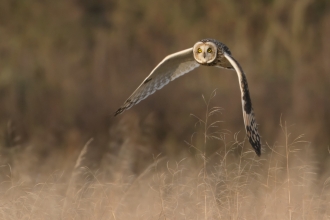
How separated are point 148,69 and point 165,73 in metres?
7.16

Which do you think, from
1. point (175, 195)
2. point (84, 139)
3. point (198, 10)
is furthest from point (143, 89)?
point (198, 10)

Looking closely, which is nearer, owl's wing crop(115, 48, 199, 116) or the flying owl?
the flying owl

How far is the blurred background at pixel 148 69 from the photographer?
9914mm

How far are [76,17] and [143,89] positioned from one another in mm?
9358

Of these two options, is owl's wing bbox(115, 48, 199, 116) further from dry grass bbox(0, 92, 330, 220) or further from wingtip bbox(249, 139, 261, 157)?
wingtip bbox(249, 139, 261, 157)

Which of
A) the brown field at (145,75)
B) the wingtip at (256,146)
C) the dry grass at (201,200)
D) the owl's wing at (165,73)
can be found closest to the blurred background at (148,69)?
the brown field at (145,75)

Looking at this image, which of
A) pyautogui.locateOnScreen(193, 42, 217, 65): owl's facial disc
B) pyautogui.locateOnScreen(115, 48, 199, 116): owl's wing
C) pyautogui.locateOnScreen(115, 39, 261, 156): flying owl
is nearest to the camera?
pyautogui.locateOnScreen(115, 39, 261, 156): flying owl

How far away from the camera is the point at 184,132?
10.0 m

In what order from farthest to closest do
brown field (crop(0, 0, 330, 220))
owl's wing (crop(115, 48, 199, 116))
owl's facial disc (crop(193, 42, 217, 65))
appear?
1. brown field (crop(0, 0, 330, 220))
2. owl's wing (crop(115, 48, 199, 116))
3. owl's facial disc (crop(193, 42, 217, 65))

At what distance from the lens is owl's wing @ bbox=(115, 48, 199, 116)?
4.67 metres

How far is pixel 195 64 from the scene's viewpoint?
483 cm

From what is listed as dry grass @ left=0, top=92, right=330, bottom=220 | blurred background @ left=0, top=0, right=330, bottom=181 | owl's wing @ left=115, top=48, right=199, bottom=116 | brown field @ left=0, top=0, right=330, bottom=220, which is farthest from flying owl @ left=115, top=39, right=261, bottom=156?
blurred background @ left=0, top=0, right=330, bottom=181

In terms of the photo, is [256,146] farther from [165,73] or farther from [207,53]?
[165,73]

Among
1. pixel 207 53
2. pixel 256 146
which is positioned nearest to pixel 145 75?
pixel 207 53
